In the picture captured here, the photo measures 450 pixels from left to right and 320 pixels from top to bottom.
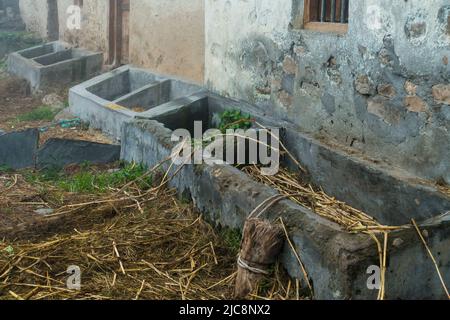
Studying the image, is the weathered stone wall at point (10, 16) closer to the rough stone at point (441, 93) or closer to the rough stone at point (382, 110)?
the rough stone at point (382, 110)

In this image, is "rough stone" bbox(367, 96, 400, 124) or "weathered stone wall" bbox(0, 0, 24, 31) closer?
"rough stone" bbox(367, 96, 400, 124)

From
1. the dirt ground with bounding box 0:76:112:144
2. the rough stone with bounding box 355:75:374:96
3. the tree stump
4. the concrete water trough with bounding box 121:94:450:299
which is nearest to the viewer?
the concrete water trough with bounding box 121:94:450:299

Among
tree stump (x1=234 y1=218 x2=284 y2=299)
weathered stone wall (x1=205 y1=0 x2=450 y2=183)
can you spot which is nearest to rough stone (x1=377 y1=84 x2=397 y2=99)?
weathered stone wall (x1=205 y1=0 x2=450 y2=183)

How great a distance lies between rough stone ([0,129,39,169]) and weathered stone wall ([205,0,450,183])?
2.32 metres

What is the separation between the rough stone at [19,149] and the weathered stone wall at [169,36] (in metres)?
2.54

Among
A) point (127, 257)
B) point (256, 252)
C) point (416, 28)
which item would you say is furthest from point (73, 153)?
point (416, 28)

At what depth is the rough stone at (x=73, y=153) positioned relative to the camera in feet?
24.0

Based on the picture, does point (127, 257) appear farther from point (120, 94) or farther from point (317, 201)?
point (120, 94)

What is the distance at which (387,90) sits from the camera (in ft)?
16.7

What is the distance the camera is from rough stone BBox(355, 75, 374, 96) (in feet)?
17.3

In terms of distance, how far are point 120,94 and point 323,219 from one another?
6.79m

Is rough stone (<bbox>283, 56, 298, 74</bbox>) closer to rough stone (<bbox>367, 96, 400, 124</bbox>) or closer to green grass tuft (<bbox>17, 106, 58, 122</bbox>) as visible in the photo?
rough stone (<bbox>367, 96, 400, 124</bbox>)

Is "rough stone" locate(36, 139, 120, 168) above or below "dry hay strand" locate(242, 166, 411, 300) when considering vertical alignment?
below
